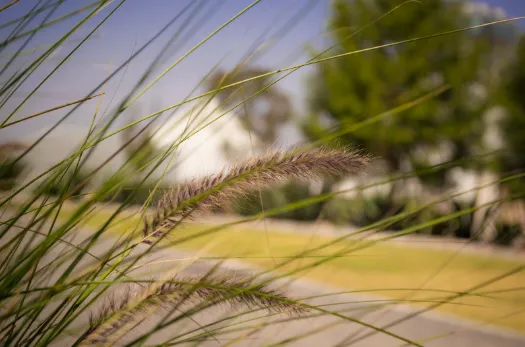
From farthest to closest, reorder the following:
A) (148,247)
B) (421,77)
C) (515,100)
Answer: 1. (421,77)
2. (515,100)
3. (148,247)

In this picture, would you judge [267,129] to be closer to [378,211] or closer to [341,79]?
[341,79]

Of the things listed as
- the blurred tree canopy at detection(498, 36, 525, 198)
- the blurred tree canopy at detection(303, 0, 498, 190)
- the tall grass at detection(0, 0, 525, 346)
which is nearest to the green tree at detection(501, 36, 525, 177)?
the blurred tree canopy at detection(498, 36, 525, 198)

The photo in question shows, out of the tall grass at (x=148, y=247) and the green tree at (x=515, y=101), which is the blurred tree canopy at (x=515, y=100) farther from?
the tall grass at (x=148, y=247)

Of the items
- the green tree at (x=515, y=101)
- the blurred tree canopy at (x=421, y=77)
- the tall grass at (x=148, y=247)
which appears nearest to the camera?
the tall grass at (x=148, y=247)

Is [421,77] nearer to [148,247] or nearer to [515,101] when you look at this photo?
[515,101]

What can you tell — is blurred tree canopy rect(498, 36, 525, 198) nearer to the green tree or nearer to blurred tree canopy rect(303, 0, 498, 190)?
the green tree

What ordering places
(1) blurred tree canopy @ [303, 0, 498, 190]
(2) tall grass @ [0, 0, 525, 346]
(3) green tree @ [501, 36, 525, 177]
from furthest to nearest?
(1) blurred tree canopy @ [303, 0, 498, 190] → (3) green tree @ [501, 36, 525, 177] → (2) tall grass @ [0, 0, 525, 346]

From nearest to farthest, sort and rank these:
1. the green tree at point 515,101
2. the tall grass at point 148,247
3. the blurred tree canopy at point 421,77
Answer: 1. the tall grass at point 148,247
2. the green tree at point 515,101
3. the blurred tree canopy at point 421,77

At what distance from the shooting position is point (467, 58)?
17109mm

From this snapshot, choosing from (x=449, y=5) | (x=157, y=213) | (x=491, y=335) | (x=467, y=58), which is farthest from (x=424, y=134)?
(x=157, y=213)

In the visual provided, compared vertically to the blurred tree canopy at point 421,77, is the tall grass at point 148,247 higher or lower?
lower

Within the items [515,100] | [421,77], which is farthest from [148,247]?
[421,77]

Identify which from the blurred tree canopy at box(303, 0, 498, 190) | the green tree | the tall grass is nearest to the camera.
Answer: the tall grass

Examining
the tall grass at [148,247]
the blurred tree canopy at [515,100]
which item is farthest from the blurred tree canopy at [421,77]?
the tall grass at [148,247]
